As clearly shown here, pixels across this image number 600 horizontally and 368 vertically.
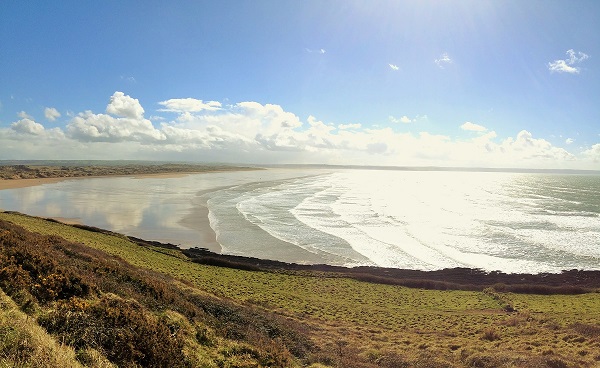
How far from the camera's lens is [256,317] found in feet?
55.7

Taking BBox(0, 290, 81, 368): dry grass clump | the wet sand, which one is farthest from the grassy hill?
the wet sand

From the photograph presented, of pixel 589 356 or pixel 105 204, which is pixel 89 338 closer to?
pixel 589 356

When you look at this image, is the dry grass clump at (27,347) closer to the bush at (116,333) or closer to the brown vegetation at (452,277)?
the bush at (116,333)

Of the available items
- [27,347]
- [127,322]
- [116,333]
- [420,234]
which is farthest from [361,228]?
[27,347]

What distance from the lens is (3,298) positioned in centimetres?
884

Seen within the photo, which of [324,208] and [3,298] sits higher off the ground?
[3,298]

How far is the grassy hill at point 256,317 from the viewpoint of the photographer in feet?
28.4

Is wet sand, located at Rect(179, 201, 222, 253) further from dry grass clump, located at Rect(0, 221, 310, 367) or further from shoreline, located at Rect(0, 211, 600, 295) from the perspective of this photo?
dry grass clump, located at Rect(0, 221, 310, 367)

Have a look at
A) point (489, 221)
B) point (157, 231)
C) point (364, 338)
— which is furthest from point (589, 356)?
point (489, 221)

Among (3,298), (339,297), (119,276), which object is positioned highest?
(3,298)

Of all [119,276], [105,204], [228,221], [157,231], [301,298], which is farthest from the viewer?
[105,204]

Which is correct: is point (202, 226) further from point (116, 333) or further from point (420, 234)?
point (116, 333)

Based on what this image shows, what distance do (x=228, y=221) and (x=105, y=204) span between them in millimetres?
30919

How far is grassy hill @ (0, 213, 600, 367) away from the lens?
8664 millimetres
